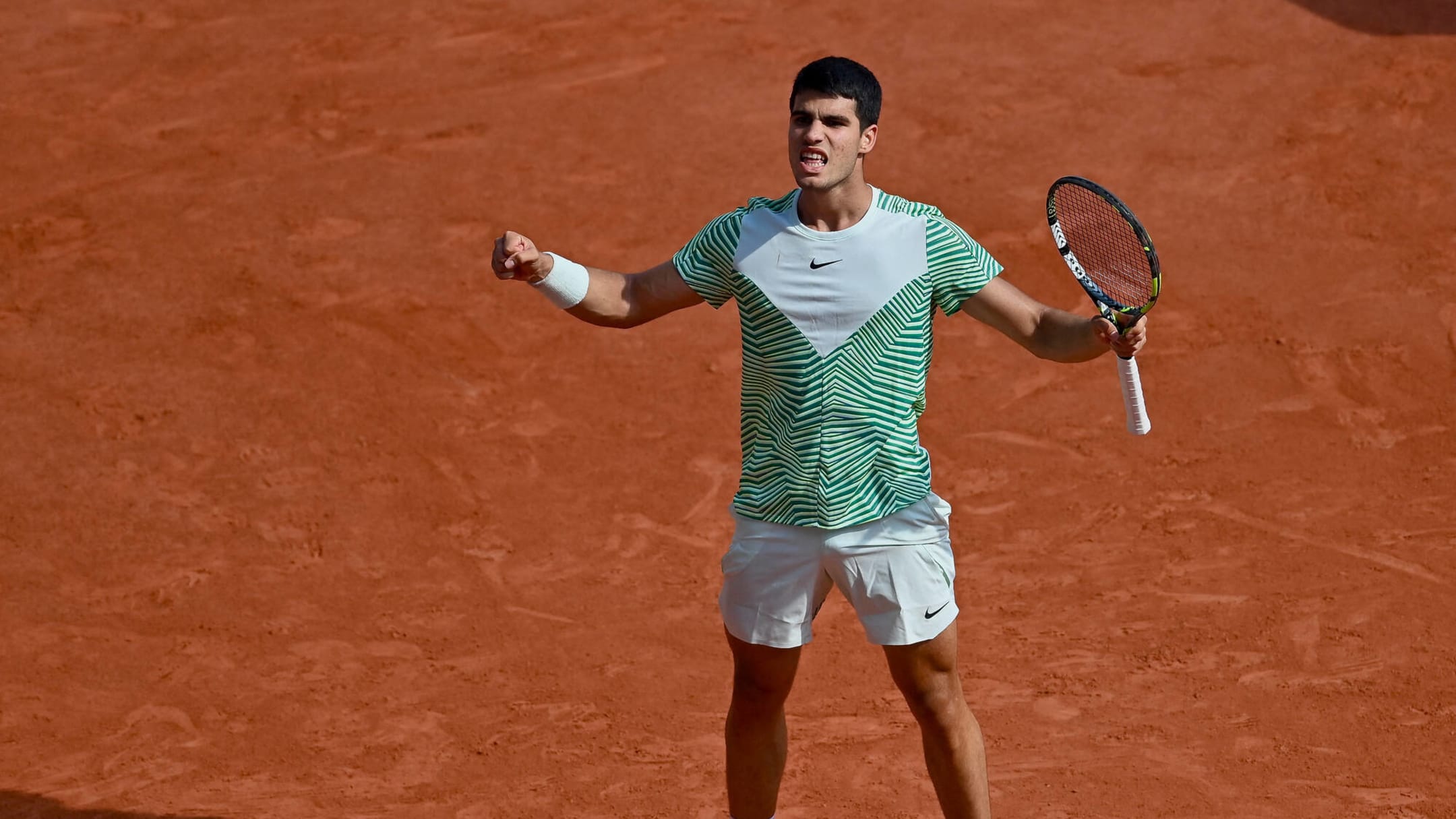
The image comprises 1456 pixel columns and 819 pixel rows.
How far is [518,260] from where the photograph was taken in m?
4.31

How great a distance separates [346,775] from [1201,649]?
3297 mm

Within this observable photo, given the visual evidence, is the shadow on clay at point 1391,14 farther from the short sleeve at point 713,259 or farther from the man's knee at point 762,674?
the man's knee at point 762,674

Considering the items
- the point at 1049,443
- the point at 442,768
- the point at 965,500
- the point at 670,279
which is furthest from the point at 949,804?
the point at 1049,443

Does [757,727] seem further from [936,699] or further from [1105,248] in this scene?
[1105,248]

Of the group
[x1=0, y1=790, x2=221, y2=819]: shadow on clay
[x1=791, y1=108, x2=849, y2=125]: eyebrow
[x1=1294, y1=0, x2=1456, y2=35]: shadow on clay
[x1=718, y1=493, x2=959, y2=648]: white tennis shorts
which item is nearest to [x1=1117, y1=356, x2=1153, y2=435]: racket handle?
[x1=718, y1=493, x2=959, y2=648]: white tennis shorts

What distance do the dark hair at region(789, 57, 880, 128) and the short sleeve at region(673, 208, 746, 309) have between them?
14.7 inches

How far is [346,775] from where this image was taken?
5773 mm

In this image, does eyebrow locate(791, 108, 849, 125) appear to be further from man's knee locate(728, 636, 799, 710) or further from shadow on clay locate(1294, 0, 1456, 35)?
shadow on clay locate(1294, 0, 1456, 35)

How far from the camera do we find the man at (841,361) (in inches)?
170

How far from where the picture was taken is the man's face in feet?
13.9

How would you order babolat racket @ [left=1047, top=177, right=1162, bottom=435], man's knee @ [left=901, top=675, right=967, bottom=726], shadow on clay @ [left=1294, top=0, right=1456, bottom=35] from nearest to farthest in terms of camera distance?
babolat racket @ [left=1047, top=177, right=1162, bottom=435] < man's knee @ [left=901, top=675, right=967, bottom=726] < shadow on clay @ [left=1294, top=0, right=1456, bottom=35]

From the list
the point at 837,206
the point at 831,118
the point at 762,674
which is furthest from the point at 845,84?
the point at 762,674

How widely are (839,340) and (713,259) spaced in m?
0.43

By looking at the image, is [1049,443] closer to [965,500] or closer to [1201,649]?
[965,500]
